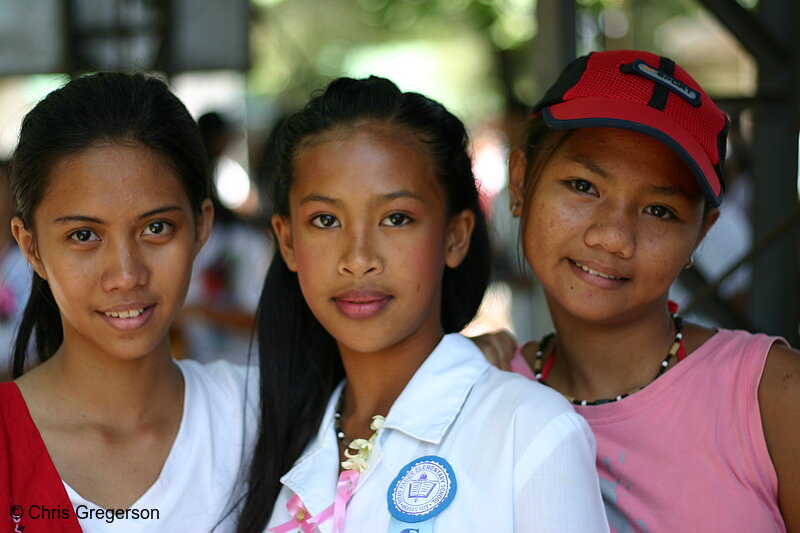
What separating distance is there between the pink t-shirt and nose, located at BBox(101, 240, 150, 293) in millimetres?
917

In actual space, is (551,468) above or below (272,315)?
below

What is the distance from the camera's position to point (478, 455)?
4.95 ft

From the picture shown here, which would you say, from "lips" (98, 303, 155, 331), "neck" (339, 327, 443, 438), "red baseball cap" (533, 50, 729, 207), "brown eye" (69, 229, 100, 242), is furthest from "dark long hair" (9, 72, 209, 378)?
"red baseball cap" (533, 50, 729, 207)

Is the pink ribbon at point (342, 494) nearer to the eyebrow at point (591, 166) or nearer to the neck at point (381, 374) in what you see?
the neck at point (381, 374)

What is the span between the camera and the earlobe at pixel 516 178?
1.96m

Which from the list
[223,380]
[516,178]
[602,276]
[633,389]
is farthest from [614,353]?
[223,380]

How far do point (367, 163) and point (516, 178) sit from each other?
42 centimetres

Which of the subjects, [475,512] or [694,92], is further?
[694,92]

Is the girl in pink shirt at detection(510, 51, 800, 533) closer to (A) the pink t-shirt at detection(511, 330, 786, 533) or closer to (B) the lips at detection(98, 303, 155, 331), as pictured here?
(A) the pink t-shirt at detection(511, 330, 786, 533)

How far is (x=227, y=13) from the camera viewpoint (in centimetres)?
364

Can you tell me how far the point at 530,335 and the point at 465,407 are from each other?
3951 mm

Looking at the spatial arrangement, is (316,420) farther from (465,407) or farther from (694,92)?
(694,92)

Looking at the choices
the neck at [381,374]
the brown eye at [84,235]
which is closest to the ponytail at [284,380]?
the neck at [381,374]

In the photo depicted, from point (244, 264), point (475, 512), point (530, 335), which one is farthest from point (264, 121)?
point (475, 512)
